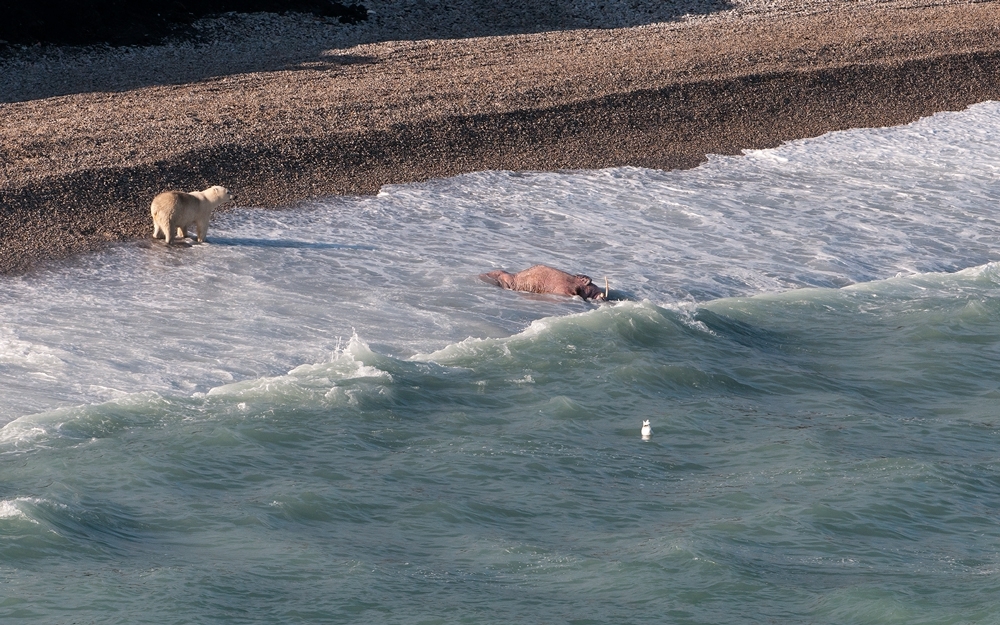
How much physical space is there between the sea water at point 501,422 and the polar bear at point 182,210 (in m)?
0.29

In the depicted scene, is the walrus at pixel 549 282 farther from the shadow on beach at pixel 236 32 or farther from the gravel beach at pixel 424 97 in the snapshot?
the shadow on beach at pixel 236 32

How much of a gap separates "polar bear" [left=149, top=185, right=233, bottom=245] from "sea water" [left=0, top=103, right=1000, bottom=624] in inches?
11.5

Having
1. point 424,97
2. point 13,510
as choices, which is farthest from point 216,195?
point 424,97

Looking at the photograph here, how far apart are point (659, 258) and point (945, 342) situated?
122 inches

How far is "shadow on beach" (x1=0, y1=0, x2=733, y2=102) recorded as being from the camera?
19234mm

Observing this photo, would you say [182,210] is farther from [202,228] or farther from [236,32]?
[236,32]

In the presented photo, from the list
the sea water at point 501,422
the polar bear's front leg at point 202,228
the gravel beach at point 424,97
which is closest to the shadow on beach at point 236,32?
the gravel beach at point 424,97

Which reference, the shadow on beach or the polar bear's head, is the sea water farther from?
the shadow on beach

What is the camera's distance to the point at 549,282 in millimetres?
11258

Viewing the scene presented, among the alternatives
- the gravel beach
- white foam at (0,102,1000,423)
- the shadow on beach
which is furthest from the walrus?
the shadow on beach

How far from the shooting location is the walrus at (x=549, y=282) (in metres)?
11.1

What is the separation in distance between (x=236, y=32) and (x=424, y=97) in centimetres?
734

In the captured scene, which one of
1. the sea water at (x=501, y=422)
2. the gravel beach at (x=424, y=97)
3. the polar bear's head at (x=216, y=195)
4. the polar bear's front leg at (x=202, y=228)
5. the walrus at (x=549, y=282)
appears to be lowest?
the sea water at (x=501, y=422)

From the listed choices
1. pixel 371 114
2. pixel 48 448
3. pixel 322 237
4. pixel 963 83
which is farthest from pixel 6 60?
pixel 963 83
